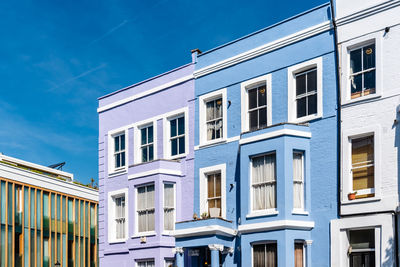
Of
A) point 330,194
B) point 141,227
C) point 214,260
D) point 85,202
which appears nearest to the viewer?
point 330,194

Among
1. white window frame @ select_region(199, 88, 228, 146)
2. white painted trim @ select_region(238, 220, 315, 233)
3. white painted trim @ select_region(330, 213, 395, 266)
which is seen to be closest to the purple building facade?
white window frame @ select_region(199, 88, 228, 146)

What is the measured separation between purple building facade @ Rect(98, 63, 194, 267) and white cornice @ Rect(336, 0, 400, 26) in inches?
294

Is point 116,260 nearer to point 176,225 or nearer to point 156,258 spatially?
point 156,258

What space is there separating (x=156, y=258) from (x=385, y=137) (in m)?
10.9

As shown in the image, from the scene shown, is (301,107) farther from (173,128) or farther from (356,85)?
(173,128)

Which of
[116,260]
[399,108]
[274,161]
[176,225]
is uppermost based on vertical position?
[399,108]

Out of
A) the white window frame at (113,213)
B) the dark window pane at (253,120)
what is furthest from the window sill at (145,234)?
the dark window pane at (253,120)

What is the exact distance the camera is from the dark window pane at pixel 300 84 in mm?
21972

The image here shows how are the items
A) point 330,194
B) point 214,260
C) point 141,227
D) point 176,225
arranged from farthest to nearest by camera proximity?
point 141,227 < point 176,225 < point 214,260 < point 330,194

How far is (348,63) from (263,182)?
16.4 ft

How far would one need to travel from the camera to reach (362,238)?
63.6 ft

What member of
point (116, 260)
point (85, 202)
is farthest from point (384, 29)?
point (85, 202)

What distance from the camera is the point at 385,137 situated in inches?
749

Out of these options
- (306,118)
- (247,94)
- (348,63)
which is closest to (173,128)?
(247,94)
